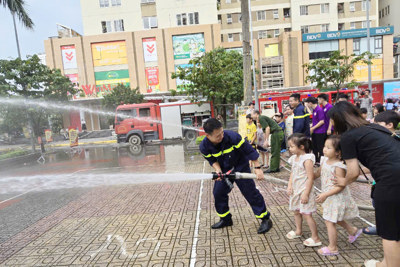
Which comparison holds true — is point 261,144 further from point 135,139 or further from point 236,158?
point 135,139

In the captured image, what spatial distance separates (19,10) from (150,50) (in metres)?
16.3

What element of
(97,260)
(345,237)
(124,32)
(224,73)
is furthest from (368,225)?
(124,32)

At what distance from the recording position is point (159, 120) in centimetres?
1877

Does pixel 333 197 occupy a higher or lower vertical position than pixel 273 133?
lower

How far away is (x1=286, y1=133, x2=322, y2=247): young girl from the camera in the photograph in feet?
10.7

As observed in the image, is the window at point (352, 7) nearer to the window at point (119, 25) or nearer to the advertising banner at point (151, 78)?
the advertising banner at point (151, 78)

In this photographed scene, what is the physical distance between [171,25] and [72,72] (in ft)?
44.1

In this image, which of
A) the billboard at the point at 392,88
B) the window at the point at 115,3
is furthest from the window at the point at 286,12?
the window at the point at 115,3

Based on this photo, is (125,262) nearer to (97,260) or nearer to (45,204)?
(97,260)

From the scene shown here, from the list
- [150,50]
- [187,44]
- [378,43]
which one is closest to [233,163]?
[187,44]

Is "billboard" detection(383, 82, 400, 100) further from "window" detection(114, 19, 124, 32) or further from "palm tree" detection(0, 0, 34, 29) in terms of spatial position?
"palm tree" detection(0, 0, 34, 29)

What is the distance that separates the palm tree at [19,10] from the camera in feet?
56.0

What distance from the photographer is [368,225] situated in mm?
3803

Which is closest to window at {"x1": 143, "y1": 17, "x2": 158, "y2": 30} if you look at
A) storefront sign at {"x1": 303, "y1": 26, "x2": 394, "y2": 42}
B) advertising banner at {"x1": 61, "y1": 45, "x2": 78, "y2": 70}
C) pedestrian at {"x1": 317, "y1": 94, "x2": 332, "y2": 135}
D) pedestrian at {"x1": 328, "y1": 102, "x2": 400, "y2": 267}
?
advertising banner at {"x1": 61, "y1": 45, "x2": 78, "y2": 70}
